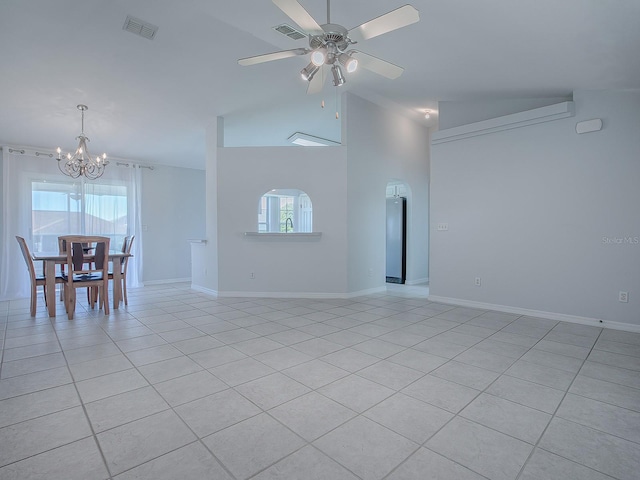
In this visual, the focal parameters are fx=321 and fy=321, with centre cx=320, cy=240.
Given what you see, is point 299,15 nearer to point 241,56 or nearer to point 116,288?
point 241,56

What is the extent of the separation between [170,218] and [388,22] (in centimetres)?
672

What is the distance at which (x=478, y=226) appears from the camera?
15.2 feet

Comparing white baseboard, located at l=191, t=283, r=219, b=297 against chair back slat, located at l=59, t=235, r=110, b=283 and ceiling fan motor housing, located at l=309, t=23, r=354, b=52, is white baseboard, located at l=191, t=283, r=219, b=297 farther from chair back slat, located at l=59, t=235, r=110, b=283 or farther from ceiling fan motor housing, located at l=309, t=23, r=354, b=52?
ceiling fan motor housing, located at l=309, t=23, r=354, b=52

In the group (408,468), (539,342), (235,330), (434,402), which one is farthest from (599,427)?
(235,330)

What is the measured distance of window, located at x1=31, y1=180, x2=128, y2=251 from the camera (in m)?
5.81

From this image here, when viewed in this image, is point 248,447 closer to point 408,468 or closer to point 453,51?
point 408,468

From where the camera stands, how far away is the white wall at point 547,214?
3.55 m

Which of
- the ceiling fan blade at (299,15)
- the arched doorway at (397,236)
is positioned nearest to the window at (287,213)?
the arched doorway at (397,236)

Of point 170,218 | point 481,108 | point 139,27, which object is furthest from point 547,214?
point 170,218

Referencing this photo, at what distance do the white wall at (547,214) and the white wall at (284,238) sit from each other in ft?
5.19

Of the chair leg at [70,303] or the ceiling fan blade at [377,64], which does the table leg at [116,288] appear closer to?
the chair leg at [70,303]

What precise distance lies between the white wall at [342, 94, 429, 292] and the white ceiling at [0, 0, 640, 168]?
620 mm

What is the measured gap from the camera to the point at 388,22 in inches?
81.1

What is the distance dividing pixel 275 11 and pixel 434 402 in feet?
11.5
